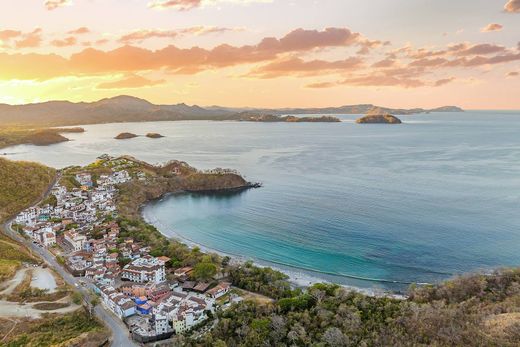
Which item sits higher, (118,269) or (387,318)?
(387,318)

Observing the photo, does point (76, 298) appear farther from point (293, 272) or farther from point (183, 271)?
point (293, 272)

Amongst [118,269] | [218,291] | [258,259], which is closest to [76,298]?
[118,269]

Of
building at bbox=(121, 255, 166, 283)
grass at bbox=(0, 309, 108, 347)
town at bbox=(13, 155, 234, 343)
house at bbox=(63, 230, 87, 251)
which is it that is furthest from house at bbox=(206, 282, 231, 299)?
house at bbox=(63, 230, 87, 251)

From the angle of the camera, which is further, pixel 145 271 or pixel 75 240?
pixel 75 240

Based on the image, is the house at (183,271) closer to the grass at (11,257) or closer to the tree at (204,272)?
the tree at (204,272)

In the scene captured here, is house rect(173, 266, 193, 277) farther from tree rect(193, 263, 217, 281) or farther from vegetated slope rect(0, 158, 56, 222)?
vegetated slope rect(0, 158, 56, 222)

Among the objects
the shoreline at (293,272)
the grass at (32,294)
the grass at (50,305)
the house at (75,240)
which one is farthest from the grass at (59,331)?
the house at (75,240)

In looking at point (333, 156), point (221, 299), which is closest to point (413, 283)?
point (221, 299)
